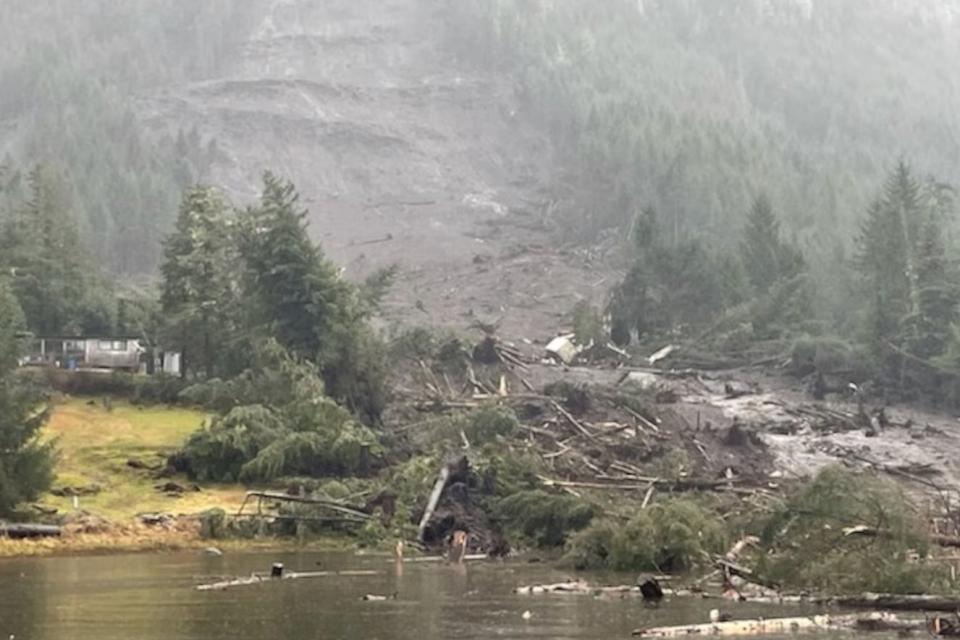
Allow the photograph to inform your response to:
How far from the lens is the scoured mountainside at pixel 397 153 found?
11721 centimetres

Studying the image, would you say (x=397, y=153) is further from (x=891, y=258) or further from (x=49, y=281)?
(x=891, y=258)

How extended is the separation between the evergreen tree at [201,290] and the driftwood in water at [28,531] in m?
23.2

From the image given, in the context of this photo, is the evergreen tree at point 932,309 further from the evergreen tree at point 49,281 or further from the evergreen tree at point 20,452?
the evergreen tree at point 20,452

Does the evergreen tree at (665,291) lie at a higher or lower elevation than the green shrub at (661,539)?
higher

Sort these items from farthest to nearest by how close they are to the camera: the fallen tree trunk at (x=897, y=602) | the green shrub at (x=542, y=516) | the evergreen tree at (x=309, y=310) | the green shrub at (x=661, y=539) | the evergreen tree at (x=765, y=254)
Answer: the evergreen tree at (x=765, y=254) < the evergreen tree at (x=309, y=310) < the green shrub at (x=542, y=516) < the green shrub at (x=661, y=539) < the fallen tree trunk at (x=897, y=602)

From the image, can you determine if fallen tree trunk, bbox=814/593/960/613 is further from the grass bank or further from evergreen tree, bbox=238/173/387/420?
evergreen tree, bbox=238/173/387/420

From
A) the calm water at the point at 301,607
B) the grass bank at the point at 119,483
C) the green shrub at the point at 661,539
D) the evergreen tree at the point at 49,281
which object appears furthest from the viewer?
the evergreen tree at the point at 49,281

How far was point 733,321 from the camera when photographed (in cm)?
8025

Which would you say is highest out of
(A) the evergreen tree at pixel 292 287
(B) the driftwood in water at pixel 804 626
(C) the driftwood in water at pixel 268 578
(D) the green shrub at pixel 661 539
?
(A) the evergreen tree at pixel 292 287

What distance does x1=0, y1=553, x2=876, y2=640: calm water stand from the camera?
22.4 m

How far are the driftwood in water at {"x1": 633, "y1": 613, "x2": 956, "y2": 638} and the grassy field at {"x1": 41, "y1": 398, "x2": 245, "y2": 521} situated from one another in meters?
23.3

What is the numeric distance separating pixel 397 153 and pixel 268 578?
137 meters

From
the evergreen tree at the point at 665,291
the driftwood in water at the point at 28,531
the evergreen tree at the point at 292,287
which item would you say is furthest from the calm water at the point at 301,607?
the evergreen tree at the point at 665,291

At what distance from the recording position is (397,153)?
543 ft
